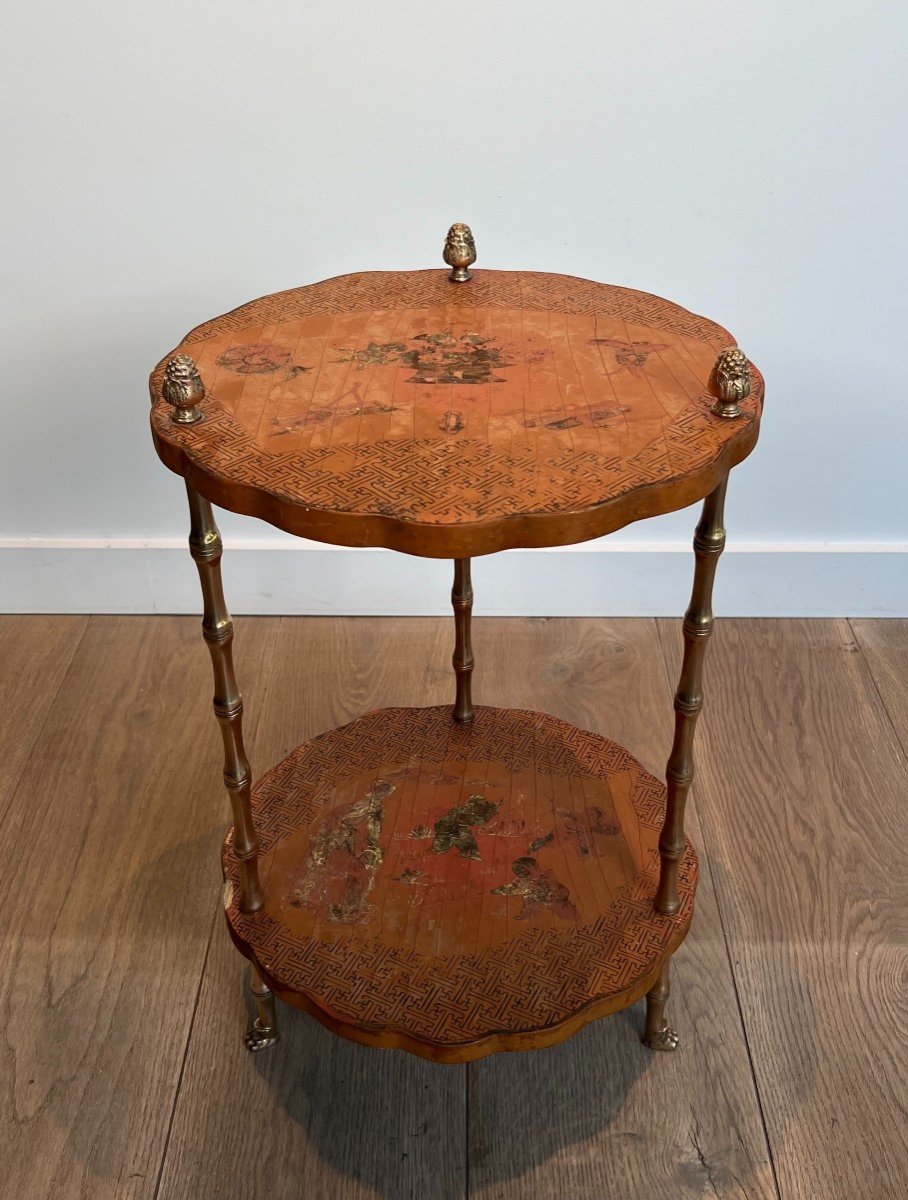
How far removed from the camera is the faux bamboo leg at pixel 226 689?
1.53 meters

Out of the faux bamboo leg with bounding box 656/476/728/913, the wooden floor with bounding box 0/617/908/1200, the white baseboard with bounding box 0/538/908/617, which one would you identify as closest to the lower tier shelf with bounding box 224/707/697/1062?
the faux bamboo leg with bounding box 656/476/728/913

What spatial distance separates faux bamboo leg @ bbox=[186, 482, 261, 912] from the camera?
1.53 meters

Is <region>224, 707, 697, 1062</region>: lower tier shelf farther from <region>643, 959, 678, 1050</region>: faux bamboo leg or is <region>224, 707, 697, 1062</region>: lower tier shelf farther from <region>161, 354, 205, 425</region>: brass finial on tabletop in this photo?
<region>161, 354, 205, 425</region>: brass finial on tabletop

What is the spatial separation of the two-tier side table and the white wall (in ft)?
1.80

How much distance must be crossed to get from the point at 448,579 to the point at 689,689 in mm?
1229

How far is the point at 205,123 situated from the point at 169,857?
1.37 meters

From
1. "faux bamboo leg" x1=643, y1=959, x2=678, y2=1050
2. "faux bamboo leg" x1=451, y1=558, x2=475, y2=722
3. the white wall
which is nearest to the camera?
"faux bamboo leg" x1=643, y1=959, x2=678, y2=1050

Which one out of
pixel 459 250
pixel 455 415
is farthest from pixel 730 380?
pixel 459 250

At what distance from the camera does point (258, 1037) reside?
6.35 feet

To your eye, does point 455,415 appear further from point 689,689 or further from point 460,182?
point 460,182

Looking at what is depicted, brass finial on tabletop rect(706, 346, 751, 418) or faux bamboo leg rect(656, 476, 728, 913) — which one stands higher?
brass finial on tabletop rect(706, 346, 751, 418)

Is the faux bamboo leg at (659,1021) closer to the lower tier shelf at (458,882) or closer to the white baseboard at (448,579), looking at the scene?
the lower tier shelf at (458,882)

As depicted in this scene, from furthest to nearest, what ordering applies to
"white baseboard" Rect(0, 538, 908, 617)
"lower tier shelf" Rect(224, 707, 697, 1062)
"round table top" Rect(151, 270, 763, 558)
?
"white baseboard" Rect(0, 538, 908, 617) < "lower tier shelf" Rect(224, 707, 697, 1062) < "round table top" Rect(151, 270, 763, 558)

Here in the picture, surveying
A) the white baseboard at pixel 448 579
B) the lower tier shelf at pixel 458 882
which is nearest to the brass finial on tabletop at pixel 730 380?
the lower tier shelf at pixel 458 882
